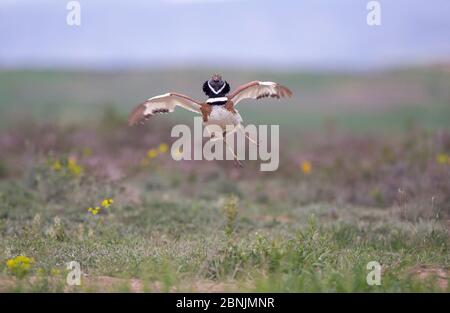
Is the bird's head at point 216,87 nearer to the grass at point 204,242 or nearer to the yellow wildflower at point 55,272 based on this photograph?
the grass at point 204,242

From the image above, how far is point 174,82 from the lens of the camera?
46000 mm

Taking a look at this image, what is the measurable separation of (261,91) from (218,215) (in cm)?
221

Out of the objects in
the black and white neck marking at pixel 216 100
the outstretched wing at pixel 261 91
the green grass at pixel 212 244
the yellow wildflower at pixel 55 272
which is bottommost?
the yellow wildflower at pixel 55 272

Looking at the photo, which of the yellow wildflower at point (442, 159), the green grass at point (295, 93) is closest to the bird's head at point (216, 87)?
the yellow wildflower at point (442, 159)

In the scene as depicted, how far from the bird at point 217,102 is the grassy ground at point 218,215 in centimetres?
117

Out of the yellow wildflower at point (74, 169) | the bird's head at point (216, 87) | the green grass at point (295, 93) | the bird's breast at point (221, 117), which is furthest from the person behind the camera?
the green grass at point (295, 93)

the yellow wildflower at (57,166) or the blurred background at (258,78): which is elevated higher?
the blurred background at (258,78)

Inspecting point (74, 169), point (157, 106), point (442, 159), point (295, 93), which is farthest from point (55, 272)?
point (295, 93)

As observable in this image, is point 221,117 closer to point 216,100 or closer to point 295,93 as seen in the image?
point 216,100

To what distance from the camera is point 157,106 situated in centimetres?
868

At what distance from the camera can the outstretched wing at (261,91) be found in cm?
846

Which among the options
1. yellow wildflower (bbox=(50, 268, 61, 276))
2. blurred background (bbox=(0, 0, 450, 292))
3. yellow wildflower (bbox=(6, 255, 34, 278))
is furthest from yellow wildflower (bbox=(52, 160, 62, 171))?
yellow wildflower (bbox=(6, 255, 34, 278))

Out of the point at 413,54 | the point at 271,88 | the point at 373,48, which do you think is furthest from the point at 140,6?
the point at 271,88

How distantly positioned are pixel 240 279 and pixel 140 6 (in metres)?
96.6
